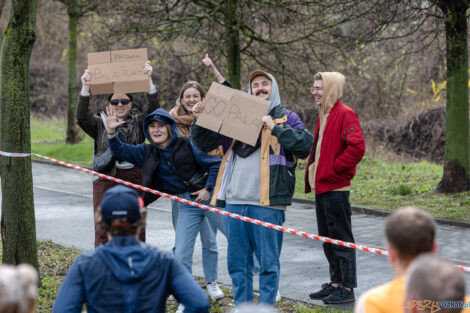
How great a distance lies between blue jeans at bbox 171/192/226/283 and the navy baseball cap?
296 cm

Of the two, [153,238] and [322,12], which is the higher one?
[322,12]

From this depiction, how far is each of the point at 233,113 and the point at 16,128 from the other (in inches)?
91.0

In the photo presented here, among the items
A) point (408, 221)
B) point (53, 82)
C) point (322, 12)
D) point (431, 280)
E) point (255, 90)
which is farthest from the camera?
point (53, 82)

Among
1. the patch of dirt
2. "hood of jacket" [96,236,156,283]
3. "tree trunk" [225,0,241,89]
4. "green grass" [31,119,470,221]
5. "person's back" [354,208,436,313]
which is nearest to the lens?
"person's back" [354,208,436,313]

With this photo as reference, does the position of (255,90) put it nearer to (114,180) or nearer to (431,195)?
(114,180)

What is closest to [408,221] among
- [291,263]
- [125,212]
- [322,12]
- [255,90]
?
[125,212]

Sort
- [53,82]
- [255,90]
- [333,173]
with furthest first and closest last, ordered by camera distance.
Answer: [53,82]
[333,173]
[255,90]

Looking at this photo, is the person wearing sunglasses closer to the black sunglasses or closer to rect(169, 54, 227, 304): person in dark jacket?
the black sunglasses

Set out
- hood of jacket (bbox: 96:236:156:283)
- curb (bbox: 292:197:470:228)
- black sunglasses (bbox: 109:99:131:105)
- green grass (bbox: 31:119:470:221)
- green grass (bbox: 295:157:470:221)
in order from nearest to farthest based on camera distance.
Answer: hood of jacket (bbox: 96:236:156:283) < black sunglasses (bbox: 109:99:131:105) < curb (bbox: 292:197:470:228) < green grass (bbox: 295:157:470:221) < green grass (bbox: 31:119:470:221)

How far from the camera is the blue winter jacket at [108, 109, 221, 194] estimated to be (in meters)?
6.25

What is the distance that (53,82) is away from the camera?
134 ft

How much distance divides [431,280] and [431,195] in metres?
11.9

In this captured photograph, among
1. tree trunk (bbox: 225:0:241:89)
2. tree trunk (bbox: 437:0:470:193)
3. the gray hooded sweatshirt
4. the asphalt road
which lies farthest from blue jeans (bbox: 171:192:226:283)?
tree trunk (bbox: 225:0:241:89)

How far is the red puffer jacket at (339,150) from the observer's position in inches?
252
